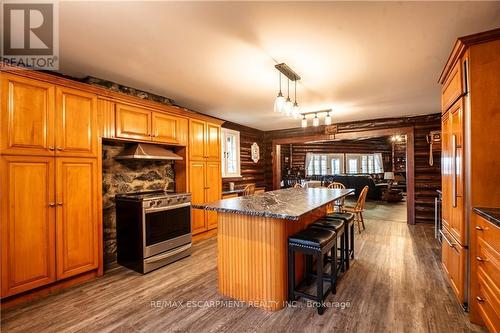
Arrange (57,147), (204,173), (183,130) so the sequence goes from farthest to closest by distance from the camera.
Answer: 1. (204,173)
2. (183,130)
3. (57,147)

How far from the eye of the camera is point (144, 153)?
130 inches

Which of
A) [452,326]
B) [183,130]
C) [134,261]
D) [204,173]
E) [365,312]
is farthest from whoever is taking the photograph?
[204,173]

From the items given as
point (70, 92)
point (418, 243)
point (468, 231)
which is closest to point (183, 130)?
point (70, 92)

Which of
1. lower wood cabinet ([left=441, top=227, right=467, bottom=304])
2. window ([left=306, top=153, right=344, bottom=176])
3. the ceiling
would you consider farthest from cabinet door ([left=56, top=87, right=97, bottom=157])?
window ([left=306, top=153, right=344, bottom=176])

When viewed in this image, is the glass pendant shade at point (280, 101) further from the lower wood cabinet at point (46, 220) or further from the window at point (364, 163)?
the window at point (364, 163)

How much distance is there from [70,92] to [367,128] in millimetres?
5922

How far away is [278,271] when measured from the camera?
2199 mm

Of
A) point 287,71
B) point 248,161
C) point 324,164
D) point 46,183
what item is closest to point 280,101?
point 287,71

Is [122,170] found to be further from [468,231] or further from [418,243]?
[418,243]

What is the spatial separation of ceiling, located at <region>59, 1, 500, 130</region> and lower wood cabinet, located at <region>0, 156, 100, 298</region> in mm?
1251

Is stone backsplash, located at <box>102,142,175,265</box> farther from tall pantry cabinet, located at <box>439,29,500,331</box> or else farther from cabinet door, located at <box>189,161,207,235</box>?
tall pantry cabinet, located at <box>439,29,500,331</box>

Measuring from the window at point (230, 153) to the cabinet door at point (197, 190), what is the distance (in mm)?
1701

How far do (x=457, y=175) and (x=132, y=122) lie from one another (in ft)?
12.2

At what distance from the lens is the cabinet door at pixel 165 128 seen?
3.55 metres
